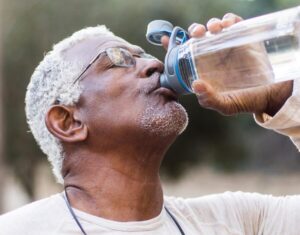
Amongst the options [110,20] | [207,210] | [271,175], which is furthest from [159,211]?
[271,175]

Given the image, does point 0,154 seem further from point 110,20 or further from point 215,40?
point 215,40

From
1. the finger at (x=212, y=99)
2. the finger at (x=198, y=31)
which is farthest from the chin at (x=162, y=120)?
the finger at (x=198, y=31)

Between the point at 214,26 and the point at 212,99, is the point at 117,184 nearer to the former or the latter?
the point at 212,99

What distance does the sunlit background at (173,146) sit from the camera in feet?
25.3

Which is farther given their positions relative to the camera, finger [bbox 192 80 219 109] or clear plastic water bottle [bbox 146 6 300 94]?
clear plastic water bottle [bbox 146 6 300 94]

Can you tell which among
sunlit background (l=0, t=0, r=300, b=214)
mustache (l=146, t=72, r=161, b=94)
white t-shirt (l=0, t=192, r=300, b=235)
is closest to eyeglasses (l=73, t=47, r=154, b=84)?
mustache (l=146, t=72, r=161, b=94)

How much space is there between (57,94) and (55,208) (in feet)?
1.19

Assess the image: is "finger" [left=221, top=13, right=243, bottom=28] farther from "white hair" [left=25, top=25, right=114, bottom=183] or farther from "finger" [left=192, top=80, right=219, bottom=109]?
"white hair" [left=25, top=25, right=114, bottom=183]

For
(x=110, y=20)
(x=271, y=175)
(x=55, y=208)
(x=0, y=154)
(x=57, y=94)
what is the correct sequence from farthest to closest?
(x=271, y=175) → (x=110, y=20) → (x=0, y=154) → (x=57, y=94) → (x=55, y=208)

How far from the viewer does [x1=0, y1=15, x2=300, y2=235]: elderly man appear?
7.02 ft

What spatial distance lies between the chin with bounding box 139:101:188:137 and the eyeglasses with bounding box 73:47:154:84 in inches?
7.4

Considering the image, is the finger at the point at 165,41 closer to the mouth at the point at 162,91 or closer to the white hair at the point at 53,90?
the mouth at the point at 162,91

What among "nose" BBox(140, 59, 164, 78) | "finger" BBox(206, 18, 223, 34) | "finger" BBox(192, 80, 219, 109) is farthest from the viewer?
"nose" BBox(140, 59, 164, 78)

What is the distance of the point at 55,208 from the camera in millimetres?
2133
